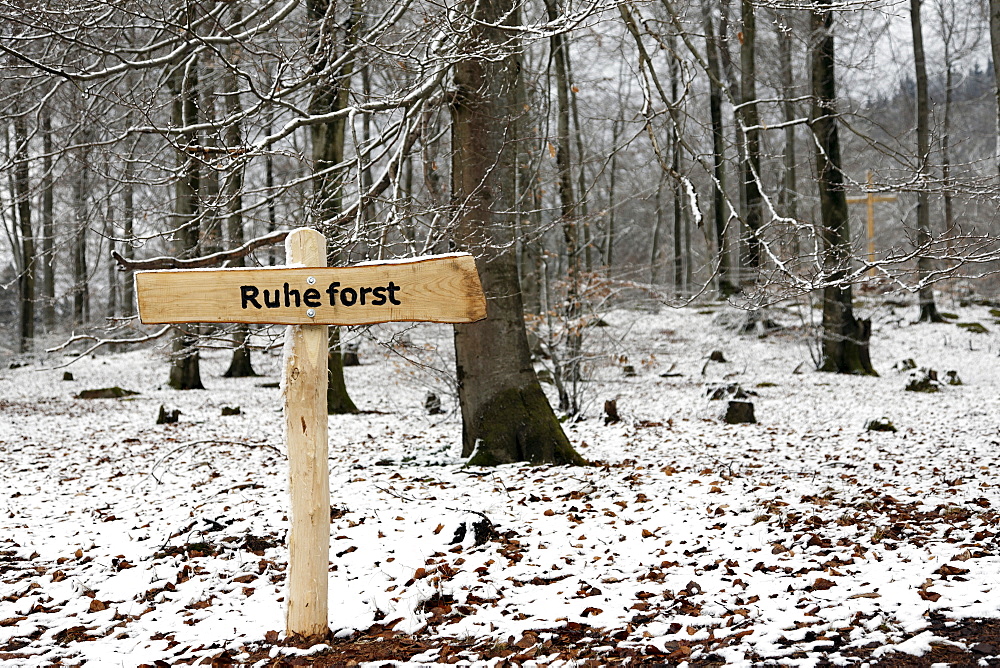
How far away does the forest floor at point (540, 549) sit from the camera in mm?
3619

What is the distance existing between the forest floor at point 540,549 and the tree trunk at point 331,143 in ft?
4.88

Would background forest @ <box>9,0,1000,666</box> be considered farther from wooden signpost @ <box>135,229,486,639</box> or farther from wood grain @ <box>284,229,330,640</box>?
wooden signpost @ <box>135,229,486,639</box>

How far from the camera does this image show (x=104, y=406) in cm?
1366

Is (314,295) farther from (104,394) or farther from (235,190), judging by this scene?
(104,394)

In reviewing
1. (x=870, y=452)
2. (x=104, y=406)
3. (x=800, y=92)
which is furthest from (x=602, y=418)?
(x=800, y=92)

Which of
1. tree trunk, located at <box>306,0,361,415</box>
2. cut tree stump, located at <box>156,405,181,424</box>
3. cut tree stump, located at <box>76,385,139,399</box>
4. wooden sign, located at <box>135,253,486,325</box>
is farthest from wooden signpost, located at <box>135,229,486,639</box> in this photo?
cut tree stump, located at <box>76,385,139,399</box>

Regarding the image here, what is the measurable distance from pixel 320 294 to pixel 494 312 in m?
3.71

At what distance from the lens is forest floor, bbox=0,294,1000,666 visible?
142 inches

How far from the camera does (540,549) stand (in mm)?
4945

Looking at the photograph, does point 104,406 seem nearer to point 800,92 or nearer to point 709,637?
point 709,637

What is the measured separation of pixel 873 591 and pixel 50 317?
2826 centimetres

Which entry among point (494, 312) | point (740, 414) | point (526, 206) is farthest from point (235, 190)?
point (740, 414)

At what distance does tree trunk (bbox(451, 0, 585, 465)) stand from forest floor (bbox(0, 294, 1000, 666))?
0.36 meters

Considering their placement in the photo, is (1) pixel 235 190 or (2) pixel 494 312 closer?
(1) pixel 235 190
